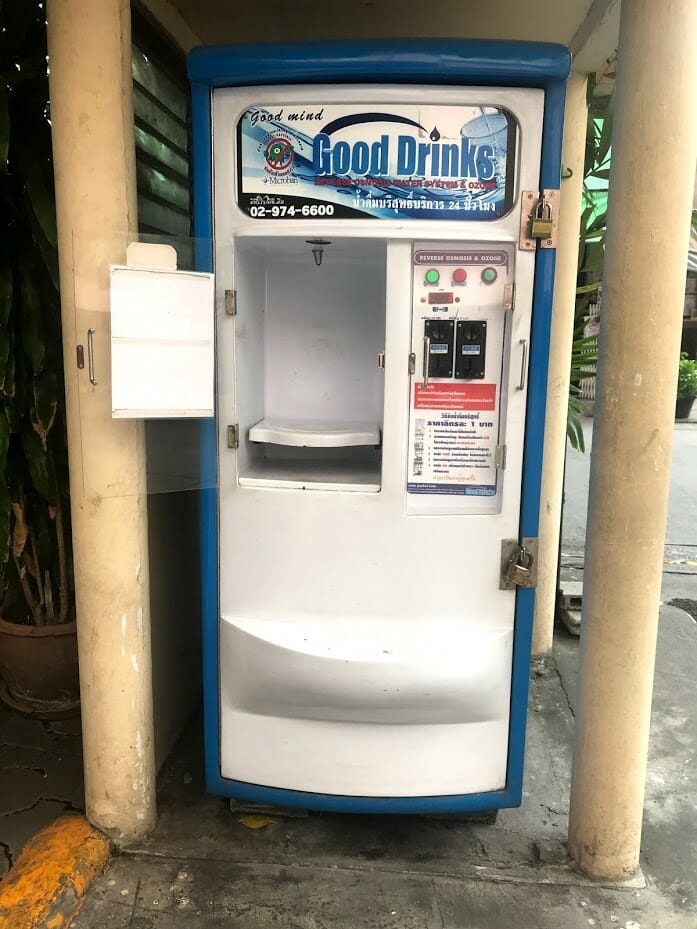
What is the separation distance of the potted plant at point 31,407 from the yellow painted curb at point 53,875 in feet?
2.58

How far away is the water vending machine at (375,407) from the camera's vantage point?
1712mm

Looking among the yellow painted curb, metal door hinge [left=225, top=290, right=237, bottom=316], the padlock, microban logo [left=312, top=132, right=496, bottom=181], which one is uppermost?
microban logo [left=312, top=132, right=496, bottom=181]

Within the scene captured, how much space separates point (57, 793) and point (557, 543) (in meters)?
2.20

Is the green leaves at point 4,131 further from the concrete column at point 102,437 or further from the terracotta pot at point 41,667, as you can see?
the terracotta pot at point 41,667

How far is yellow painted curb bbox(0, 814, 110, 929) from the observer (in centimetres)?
167

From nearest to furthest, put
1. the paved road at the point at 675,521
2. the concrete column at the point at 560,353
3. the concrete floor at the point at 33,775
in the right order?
1. the concrete floor at the point at 33,775
2. the concrete column at the point at 560,353
3. the paved road at the point at 675,521

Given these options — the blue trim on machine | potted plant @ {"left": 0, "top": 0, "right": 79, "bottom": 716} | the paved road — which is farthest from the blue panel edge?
the paved road

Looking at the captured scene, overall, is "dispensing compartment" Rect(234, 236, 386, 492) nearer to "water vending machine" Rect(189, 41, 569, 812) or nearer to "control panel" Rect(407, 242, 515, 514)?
"water vending machine" Rect(189, 41, 569, 812)

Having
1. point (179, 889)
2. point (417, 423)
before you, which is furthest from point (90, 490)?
point (179, 889)

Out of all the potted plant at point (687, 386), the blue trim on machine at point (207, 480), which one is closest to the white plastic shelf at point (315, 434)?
the blue trim on machine at point (207, 480)

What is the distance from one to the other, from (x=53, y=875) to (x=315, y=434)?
126cm

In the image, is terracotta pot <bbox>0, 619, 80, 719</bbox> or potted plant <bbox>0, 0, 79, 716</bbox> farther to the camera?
terracotta pot <bbox>0, 619, 80, 719</bbox>

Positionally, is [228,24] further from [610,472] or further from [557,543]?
[557,543]

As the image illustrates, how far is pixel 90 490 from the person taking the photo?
71.9 inches
